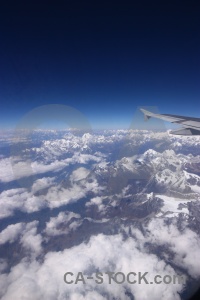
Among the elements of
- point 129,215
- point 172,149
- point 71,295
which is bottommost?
point 129,215

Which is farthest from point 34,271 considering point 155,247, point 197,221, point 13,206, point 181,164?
point 181,164

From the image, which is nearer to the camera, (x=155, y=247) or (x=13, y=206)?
(x=155, y=247)

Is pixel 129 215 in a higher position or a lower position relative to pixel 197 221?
lower

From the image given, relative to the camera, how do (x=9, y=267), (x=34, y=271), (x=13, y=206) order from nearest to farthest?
(x=34, y=271)
(x=9, y=267)
(x=13, y=206)

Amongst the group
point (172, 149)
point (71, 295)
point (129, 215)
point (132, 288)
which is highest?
point (172, 149)

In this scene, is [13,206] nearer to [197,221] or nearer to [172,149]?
[197,221]

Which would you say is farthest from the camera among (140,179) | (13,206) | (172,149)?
(172,149)

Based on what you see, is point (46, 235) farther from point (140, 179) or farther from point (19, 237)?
point (140, 179)

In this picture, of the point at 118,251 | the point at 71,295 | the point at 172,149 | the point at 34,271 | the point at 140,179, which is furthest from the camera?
the point at 172,149

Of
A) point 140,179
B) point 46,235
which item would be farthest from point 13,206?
point 140,179
